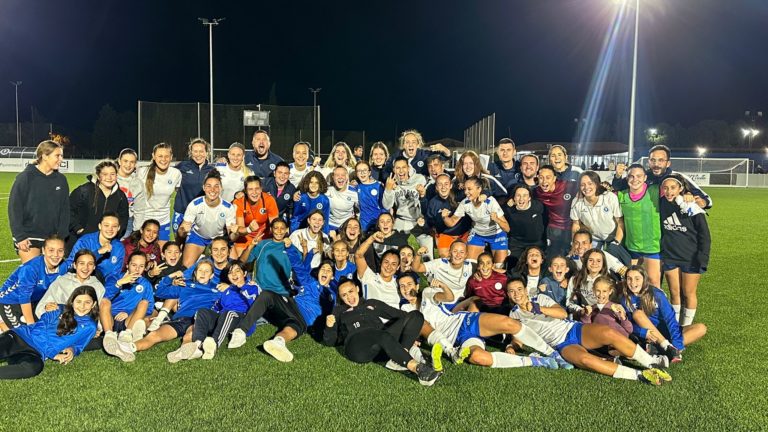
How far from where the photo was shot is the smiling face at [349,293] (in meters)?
4.63

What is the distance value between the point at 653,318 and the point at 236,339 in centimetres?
327

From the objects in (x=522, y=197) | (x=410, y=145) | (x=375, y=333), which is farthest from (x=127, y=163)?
(x=522, y=197)

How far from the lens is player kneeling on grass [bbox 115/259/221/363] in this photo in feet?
15.2

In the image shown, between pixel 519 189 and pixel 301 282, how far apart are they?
2.37 metres

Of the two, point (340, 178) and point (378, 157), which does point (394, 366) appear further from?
point (378, 157)

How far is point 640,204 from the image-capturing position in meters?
5.27

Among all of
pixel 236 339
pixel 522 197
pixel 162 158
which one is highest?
pixel 162 158

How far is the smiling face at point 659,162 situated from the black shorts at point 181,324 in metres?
4.40

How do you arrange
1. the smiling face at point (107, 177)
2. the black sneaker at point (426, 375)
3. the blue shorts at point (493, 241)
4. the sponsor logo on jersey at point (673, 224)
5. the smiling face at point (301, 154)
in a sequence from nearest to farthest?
1. the black sneaker at point (426, 375)
2. the sponsor logo on jersey at point (673, 224)
3. the smiling face at point (107, 177)
4. the blue shorts at point (493, 241)
5. the smiling face at point (301, 154)

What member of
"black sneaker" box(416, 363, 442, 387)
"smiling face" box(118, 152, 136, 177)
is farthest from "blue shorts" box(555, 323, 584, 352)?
"smiling face" box(118, 152, 136, 177)

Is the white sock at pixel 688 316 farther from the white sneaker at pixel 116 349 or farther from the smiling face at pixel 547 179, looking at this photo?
the white sneaker at pixel 116 349

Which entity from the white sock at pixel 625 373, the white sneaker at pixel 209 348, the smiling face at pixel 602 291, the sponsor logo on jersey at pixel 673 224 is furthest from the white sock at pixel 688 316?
the white sneaker at pixel 209 348

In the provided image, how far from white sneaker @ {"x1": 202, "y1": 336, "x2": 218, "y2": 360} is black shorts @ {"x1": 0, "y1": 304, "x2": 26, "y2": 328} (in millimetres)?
1468

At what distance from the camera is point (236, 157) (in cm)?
659
